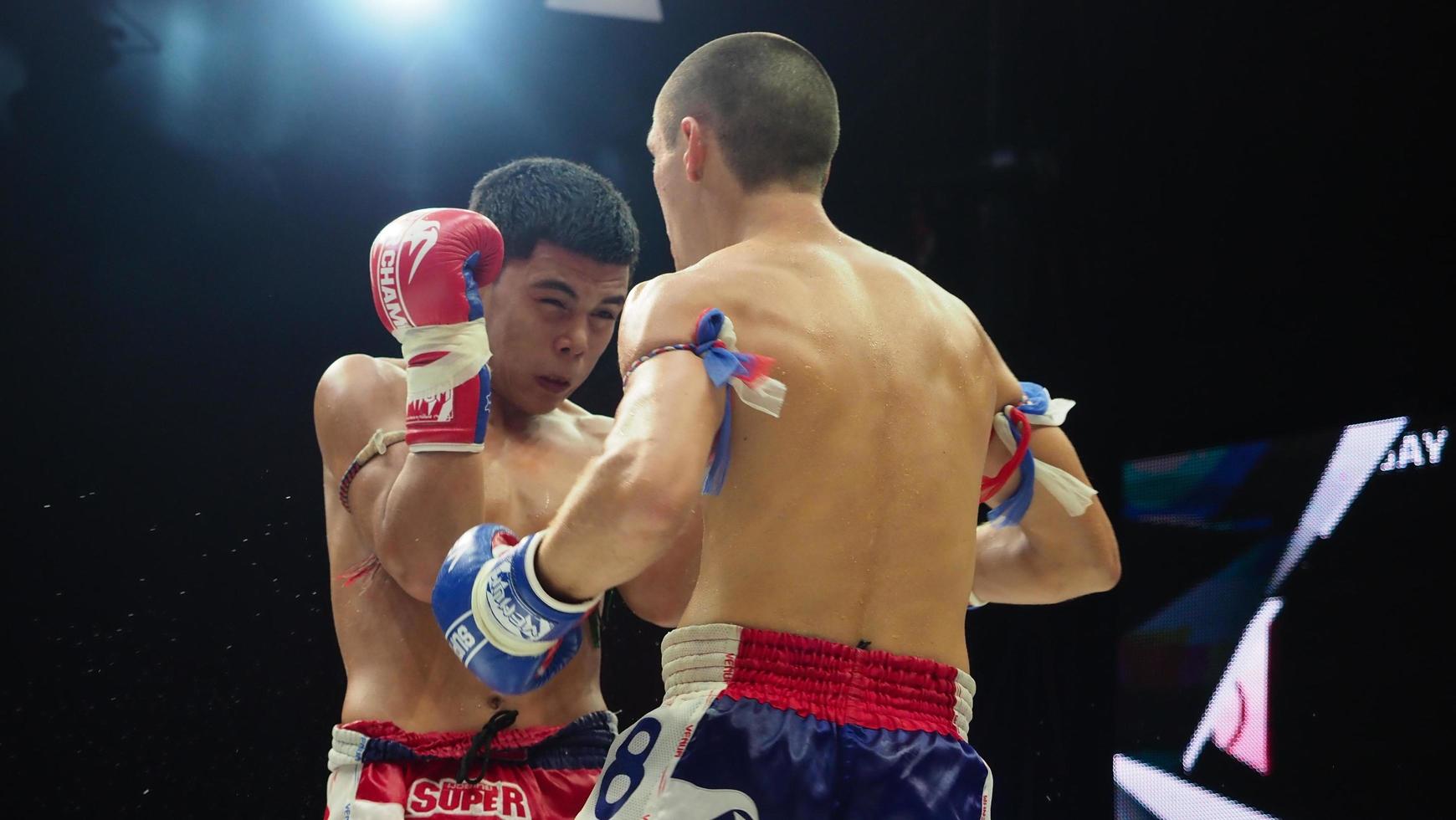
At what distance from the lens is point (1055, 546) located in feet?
5.84

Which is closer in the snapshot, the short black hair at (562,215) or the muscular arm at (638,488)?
the muscular arm at (638,488)

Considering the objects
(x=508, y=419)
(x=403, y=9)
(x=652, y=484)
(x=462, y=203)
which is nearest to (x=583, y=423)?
(x=508, y=419)

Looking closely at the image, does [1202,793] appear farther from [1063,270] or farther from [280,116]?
[280,116]

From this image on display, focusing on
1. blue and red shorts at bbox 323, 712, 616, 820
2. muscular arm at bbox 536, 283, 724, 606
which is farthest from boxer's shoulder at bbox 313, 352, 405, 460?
muscular arm at bbox 536, 283, 724, 606

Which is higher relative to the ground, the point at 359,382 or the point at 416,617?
the point at 359,382

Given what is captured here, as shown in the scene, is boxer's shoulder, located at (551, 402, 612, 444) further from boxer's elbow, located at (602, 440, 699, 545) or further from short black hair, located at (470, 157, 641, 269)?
boxer's elbow, located at (602, 440, 699, 545)

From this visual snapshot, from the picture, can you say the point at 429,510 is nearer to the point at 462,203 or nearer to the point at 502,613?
the point at 502,613

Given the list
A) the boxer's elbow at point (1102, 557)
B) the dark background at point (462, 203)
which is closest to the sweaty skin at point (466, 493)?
the boxer's elbow at point (1102, 557)

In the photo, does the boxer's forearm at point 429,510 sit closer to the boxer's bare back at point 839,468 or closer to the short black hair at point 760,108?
the boxer's bare back at point 839,468

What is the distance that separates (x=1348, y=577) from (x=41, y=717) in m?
3.07

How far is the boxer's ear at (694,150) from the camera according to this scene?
168 centimetres

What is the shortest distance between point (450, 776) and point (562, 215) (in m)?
0.89

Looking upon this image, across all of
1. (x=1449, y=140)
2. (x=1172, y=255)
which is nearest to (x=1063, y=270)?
(x=1172, y=255)

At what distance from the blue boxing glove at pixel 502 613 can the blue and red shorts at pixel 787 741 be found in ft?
0.49
